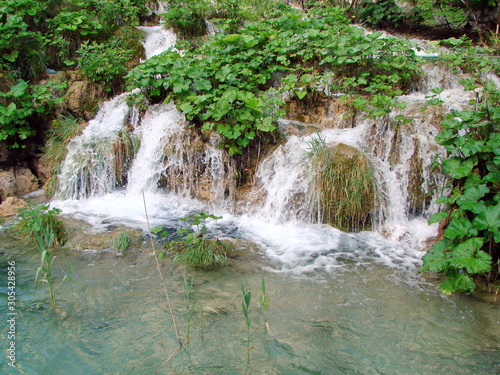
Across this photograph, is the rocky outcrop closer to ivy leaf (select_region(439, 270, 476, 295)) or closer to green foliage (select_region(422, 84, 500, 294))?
green foliage (select_region(422, 84, 500, 294))

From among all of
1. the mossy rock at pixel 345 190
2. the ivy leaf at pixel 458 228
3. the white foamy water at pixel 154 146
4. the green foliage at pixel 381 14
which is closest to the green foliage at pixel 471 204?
the ivy leaf at pixel 458 228

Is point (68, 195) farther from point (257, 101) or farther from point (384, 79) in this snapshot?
point (384, 79)

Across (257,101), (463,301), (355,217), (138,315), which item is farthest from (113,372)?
(257,101)

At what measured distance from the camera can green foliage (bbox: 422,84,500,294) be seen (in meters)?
3.30

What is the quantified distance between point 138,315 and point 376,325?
209 centimetres

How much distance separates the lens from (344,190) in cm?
517

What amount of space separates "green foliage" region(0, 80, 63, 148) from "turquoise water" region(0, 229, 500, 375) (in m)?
3.55

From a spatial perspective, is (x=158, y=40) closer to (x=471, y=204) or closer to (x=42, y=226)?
(x=42, y=226)

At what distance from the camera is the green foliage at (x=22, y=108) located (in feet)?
21.9

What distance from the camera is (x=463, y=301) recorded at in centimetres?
346

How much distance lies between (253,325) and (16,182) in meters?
6.01

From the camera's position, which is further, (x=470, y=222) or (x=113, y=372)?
(x=470, y=222)

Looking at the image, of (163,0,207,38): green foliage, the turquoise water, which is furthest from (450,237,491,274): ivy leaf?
(163,0,207,38): green foliage

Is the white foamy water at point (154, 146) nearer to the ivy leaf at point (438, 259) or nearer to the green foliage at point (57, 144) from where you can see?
the green foliage at point (57, 144)
